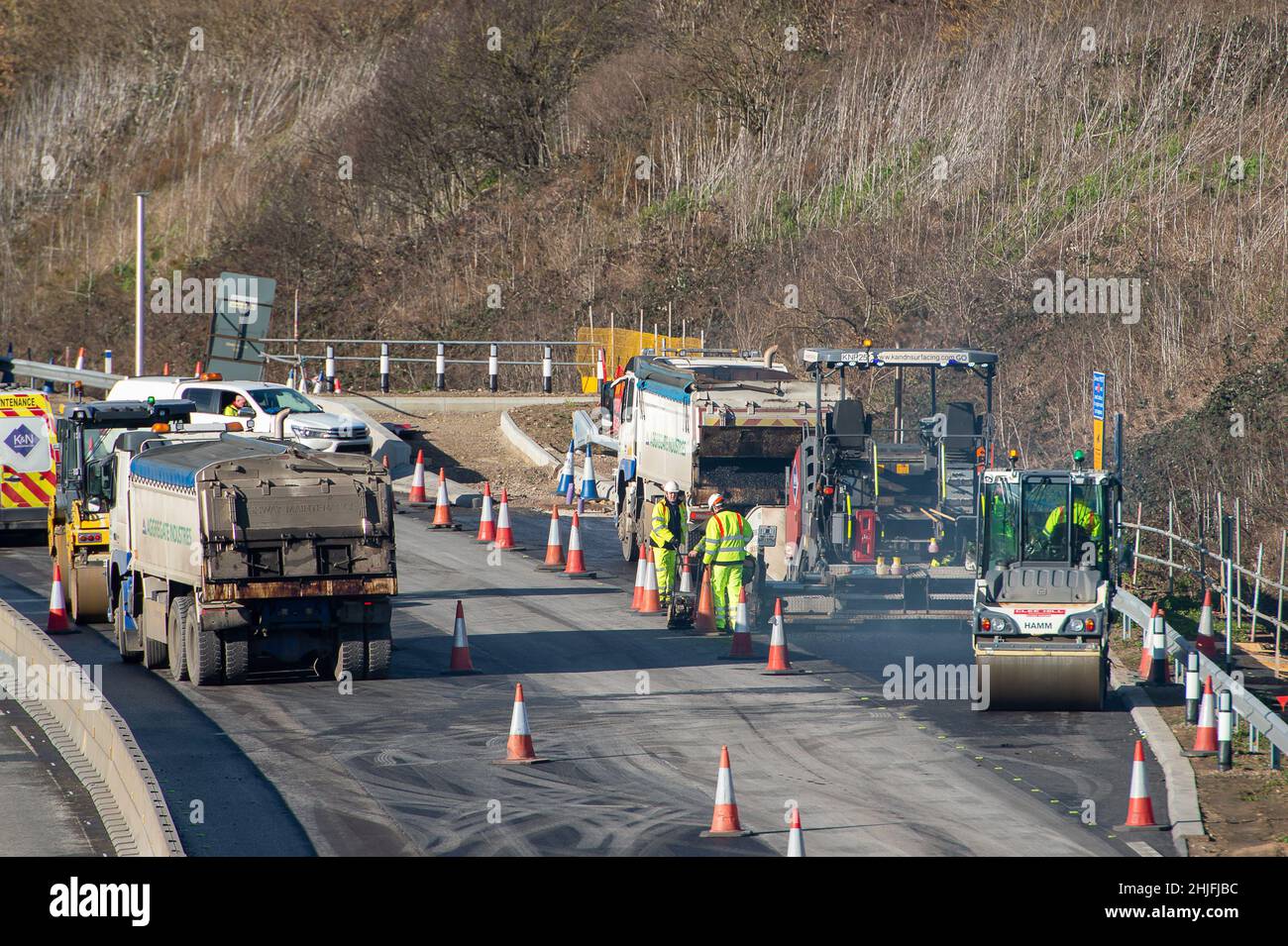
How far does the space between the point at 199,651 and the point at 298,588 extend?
1.18 metres

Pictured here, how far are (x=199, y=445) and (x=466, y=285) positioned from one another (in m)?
28.2

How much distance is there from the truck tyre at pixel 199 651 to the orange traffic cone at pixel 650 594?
5.94m

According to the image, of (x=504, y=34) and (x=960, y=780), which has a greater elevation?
(x=504, y=34)

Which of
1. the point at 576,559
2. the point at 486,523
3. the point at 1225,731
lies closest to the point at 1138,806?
the point at 1225,731

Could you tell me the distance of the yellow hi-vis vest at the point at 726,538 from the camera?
19.7m

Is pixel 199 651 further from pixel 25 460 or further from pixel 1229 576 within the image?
pixel 1229 576

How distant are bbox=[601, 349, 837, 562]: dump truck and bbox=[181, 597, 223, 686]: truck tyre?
23.7ft


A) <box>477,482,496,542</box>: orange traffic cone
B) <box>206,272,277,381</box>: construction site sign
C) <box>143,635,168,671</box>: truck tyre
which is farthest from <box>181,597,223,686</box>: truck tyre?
<box>206,272,277,381</box>: construction site sign

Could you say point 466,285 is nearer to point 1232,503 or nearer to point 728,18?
point 728,18

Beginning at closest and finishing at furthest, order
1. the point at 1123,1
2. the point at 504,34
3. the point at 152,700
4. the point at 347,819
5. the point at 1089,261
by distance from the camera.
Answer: the point at 347,819 < the point at 152,700 < the point at 1089,261 < the point at 1123,1 < the point at 504,34

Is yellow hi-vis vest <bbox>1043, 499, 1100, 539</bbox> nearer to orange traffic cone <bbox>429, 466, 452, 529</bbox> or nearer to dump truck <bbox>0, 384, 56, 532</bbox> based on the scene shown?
orange traffic cone <bbox>429, 466, 452, 529</bbox>

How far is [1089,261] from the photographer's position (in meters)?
34.1

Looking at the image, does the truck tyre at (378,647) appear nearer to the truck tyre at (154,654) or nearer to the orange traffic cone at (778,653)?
the truck tyre at (154,654)
